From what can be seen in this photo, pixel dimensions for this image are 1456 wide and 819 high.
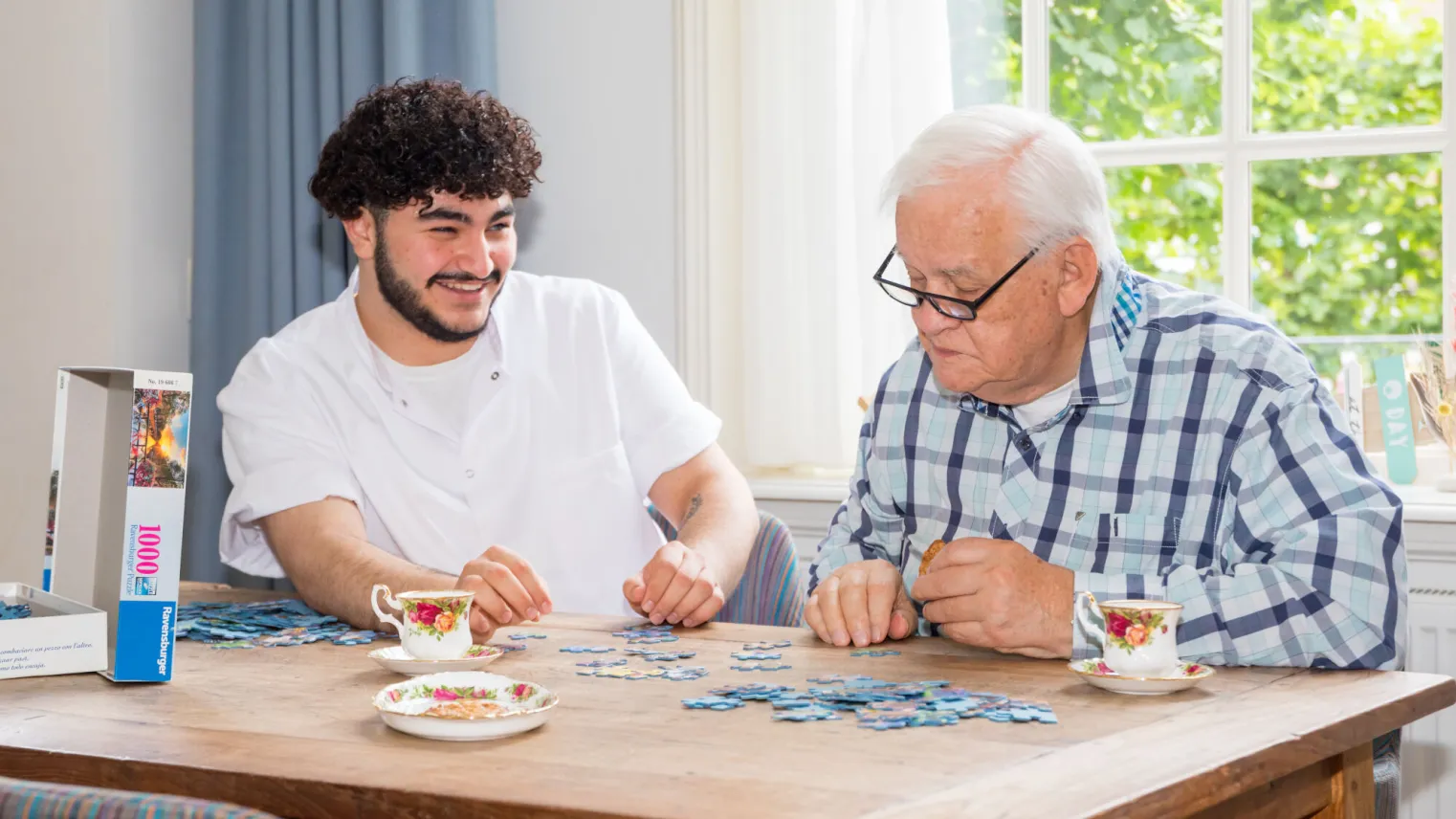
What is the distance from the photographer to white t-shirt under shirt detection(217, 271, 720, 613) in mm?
2527

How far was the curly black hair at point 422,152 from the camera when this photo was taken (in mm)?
2625

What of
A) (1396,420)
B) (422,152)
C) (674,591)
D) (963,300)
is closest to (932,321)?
(963,300)

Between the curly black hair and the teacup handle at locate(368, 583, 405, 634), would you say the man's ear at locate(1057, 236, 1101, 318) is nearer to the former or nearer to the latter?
the teacup handle at locate(368, 583, 405, 634)

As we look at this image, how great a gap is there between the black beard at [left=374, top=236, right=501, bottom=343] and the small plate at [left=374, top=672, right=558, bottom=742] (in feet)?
3.89

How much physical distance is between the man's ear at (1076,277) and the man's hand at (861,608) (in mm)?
436

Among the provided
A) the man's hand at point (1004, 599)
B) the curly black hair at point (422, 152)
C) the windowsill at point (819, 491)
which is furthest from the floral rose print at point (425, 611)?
the windowsill at point (819, 491)

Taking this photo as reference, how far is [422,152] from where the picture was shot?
2619 millimetres

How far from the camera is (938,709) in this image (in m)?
1.49

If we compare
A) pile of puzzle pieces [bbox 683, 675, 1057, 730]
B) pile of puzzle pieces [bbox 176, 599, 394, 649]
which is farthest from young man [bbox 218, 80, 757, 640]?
pile of puzzle pieces [bbox 683, 675, 1057, 730]

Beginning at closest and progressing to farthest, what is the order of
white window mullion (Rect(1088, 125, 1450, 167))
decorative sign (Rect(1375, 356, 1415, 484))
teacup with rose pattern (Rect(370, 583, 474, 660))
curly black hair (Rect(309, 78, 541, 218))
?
teacup with rose pattern (Rect(370, 583, 474, 660)) → curly black hair (Rect(309, 78, 541, 218)) → decorative sign (Rect(1375, 356, 1415, 484)) → white window mullion (Rect(1088, 125, 1450, 167))

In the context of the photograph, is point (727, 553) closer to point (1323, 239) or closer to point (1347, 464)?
point (1347, 464)

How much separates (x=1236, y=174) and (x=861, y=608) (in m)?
1.89

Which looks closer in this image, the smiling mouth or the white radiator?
the smiling mouth

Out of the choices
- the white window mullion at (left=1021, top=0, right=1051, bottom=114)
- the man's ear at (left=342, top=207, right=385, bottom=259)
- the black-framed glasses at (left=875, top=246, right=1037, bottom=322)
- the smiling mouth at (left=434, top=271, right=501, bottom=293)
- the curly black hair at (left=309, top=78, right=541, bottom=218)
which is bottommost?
the black-framed glasses at (left=875, top=246, right=1037, bottom=322)
